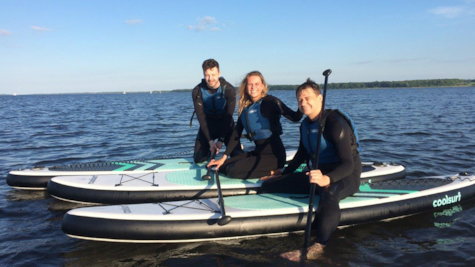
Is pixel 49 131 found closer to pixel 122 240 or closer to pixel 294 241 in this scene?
pixel 122 240

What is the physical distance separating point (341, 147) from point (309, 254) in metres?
1.20

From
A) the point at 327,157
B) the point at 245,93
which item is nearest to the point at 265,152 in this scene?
the point at 245,93

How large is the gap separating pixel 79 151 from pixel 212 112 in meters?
5.94

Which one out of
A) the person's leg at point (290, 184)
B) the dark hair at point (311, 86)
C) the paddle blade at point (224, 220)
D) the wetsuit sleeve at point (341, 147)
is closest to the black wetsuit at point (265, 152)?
the person's leg at point (290, 184)

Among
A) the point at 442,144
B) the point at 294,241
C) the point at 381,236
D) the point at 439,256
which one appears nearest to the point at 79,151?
the point at 294,241

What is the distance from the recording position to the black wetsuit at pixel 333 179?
352 centimetres

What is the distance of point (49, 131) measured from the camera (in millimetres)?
14484

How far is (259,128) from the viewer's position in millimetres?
4949

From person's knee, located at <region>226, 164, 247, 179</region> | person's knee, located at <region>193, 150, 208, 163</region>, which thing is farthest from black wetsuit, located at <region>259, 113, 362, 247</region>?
person's knee, located at <region>193, 150, 208, 163</region>

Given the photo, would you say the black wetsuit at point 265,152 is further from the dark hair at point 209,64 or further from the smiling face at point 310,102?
the dark hair at point 209,64

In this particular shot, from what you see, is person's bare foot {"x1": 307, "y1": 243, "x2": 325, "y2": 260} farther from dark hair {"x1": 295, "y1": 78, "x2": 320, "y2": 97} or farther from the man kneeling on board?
dark hair {"x1": 295, "y1": 78, "x2": 320, "y2": 97}

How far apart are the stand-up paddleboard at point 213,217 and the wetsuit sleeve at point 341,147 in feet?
2.29

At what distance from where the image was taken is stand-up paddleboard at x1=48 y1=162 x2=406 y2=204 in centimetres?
493

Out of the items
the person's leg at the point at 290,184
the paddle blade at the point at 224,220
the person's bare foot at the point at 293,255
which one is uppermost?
the person's leg at the point at 290,184
